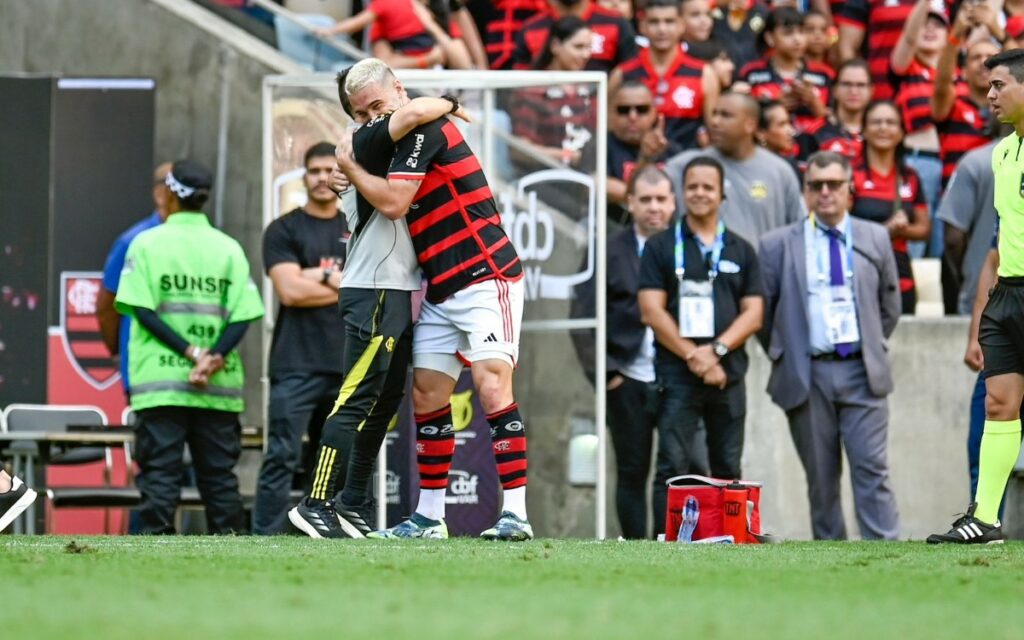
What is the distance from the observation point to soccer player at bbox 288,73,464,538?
27.9ft

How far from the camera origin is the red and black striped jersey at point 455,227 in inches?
335

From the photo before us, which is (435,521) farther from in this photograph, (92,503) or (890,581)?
(92,503)

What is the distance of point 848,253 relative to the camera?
11492mm

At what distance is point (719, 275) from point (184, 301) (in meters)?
3.07

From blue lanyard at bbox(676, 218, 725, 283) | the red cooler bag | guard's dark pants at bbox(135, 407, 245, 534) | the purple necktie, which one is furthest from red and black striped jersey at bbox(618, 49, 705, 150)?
the red cooler bag

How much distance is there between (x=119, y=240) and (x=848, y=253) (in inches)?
178

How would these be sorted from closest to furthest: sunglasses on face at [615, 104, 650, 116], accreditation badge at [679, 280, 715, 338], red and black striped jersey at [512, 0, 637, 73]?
accreditation badge at [679, 280, 715, 338] → sunglasses on face at [615, 104, 650, 116] → red and black striped jersey at [512, 0, 637, 73]

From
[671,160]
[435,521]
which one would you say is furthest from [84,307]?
[435,521]

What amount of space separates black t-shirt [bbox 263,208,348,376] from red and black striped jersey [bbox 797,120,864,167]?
4129mm

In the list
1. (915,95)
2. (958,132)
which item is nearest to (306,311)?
(958,132)

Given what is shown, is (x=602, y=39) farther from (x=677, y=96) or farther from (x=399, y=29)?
(x=399, y=29)

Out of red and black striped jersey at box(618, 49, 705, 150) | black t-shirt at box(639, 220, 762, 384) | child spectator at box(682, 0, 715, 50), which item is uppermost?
child spectator at box(682, 0, 715, 50)

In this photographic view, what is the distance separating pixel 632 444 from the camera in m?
11.9

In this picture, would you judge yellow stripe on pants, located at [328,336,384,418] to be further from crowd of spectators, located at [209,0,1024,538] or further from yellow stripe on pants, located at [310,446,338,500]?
crowd of spectators, located at [209,0,1024,538]
